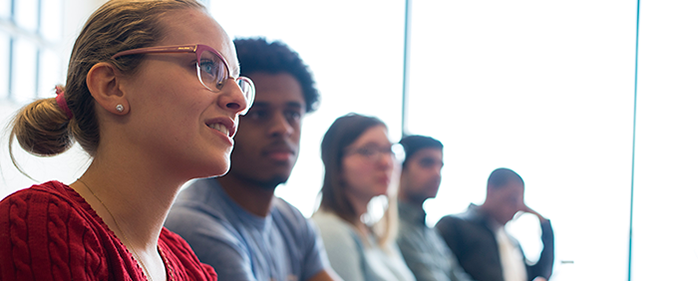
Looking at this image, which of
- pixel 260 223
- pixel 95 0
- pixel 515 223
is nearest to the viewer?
pixel 260 223

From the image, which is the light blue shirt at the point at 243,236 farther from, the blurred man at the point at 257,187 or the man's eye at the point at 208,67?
the man's eye at the point at 208,67

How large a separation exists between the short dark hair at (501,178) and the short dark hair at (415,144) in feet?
1.39

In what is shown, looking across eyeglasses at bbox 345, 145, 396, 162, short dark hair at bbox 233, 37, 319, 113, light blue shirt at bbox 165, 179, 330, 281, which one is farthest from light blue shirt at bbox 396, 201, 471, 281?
short dark hair at bbox 233, 37, 319, 113

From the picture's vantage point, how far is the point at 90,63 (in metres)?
0.73

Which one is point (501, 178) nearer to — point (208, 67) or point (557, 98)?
point (557, 98)

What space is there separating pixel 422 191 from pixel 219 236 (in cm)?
171

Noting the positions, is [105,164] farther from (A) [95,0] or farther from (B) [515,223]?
(B) [515,223]

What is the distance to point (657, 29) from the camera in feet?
12.3

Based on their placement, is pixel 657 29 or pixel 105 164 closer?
pixel 105 164

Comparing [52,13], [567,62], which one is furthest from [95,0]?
[567,62]

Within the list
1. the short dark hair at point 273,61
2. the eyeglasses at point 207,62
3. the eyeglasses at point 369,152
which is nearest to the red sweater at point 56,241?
the eyeglasses at point 207,62

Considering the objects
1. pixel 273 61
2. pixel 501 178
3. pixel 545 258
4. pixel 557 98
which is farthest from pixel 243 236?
pixel 557 98

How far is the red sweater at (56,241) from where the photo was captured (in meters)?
0.55

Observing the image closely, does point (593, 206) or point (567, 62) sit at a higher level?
point (567, 62)
